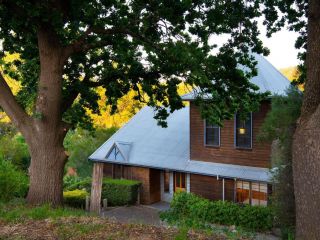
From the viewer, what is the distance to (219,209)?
62.5 feet

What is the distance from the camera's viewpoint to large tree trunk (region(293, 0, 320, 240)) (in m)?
5.65

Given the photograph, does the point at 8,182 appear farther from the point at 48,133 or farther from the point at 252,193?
the point at 252,193

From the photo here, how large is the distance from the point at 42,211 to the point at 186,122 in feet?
66.3

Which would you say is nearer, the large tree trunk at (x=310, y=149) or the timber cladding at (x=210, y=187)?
the large tree trunk at (x=310, y=149)

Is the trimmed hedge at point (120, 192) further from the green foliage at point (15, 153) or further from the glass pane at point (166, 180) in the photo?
the green foliage at point (15, 153)

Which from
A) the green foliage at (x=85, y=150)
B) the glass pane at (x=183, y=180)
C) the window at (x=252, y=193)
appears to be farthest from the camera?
the green foliage at (x=85, y=150)

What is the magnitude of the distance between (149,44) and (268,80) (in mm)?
12768

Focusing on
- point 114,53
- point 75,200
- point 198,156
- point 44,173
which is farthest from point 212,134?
point 44,173

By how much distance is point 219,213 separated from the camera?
19.0 metres

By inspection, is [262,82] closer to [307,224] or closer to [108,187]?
[108,187]

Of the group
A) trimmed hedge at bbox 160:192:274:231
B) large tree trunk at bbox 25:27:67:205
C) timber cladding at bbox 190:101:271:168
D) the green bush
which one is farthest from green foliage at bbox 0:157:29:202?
the green bush

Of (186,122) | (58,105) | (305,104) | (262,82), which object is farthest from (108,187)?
(305,104)

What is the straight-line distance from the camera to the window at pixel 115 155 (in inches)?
1066

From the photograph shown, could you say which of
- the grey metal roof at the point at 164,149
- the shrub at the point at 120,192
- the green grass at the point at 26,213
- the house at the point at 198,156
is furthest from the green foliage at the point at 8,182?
the shrub at the point at 120,192
